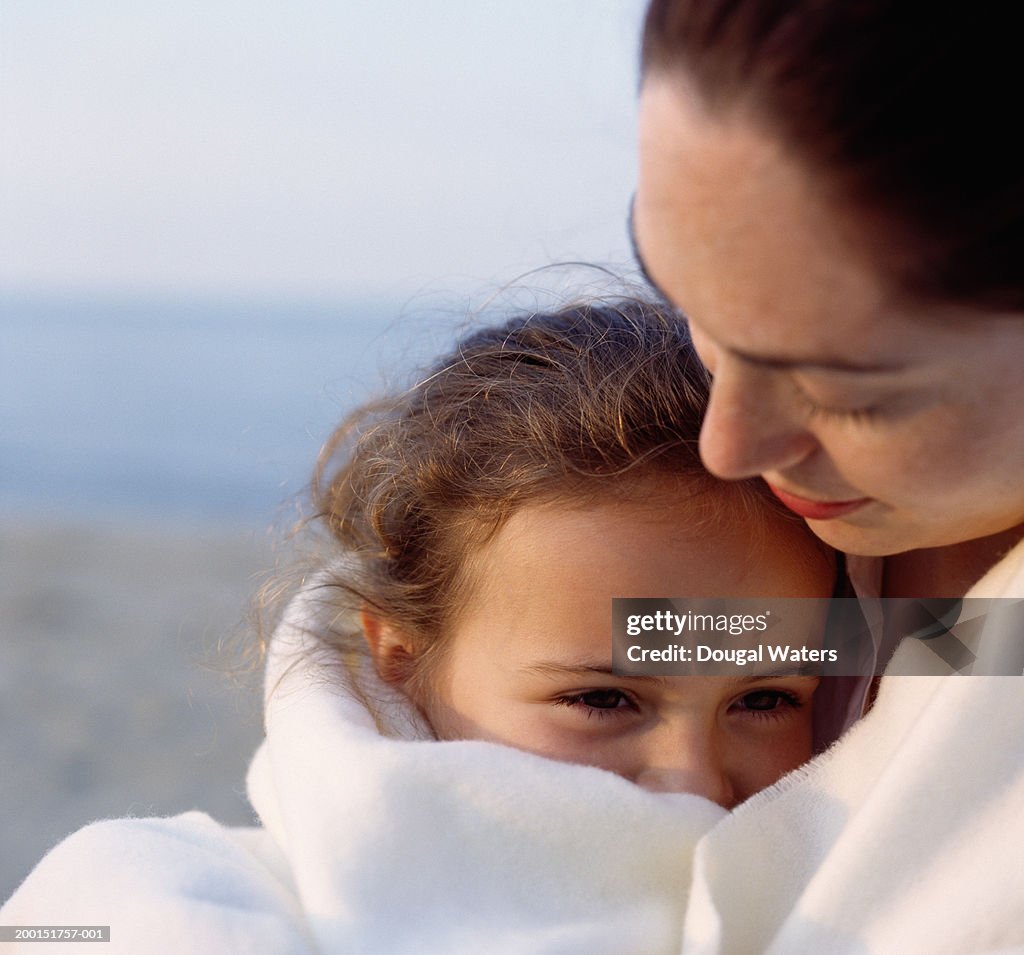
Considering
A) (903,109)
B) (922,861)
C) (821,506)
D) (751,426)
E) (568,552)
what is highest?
(903,109)

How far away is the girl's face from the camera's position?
155 cm

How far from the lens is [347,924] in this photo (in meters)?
1.35

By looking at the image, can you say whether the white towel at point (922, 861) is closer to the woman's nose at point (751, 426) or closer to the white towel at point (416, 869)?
the white towel at point (416, 869)

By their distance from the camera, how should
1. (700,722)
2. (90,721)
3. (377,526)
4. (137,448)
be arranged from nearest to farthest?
(700,722)
(377,526)
(90,721)
(137,448)

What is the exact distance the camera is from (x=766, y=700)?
5.36 feet

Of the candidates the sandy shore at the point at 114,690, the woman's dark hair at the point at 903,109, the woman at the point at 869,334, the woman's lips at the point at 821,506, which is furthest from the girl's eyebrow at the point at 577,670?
the sandy shore at the point at 114,690

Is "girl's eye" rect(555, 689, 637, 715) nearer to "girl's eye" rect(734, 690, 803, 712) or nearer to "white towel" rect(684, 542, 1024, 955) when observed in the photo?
"girl's eye" rect(734, 690, 803, 712)

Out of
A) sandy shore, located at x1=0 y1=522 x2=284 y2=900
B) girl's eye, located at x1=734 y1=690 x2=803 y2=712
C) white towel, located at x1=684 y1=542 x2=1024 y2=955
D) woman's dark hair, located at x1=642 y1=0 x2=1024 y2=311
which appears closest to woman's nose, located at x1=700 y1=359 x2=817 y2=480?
woman's dark hair, located at x1=642 y1=0 x2=1024 y2=311

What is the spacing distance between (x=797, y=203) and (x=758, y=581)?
702mm

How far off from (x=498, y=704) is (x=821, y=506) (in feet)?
1.90

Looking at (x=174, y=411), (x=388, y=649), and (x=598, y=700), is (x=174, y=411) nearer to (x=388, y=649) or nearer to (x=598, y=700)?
(x=388, y=649)

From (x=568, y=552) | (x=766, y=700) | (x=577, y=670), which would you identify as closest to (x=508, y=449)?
(x=568, y=552)

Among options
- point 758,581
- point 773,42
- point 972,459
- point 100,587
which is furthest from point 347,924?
point 100,587

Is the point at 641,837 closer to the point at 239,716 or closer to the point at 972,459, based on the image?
the point at 972,459
